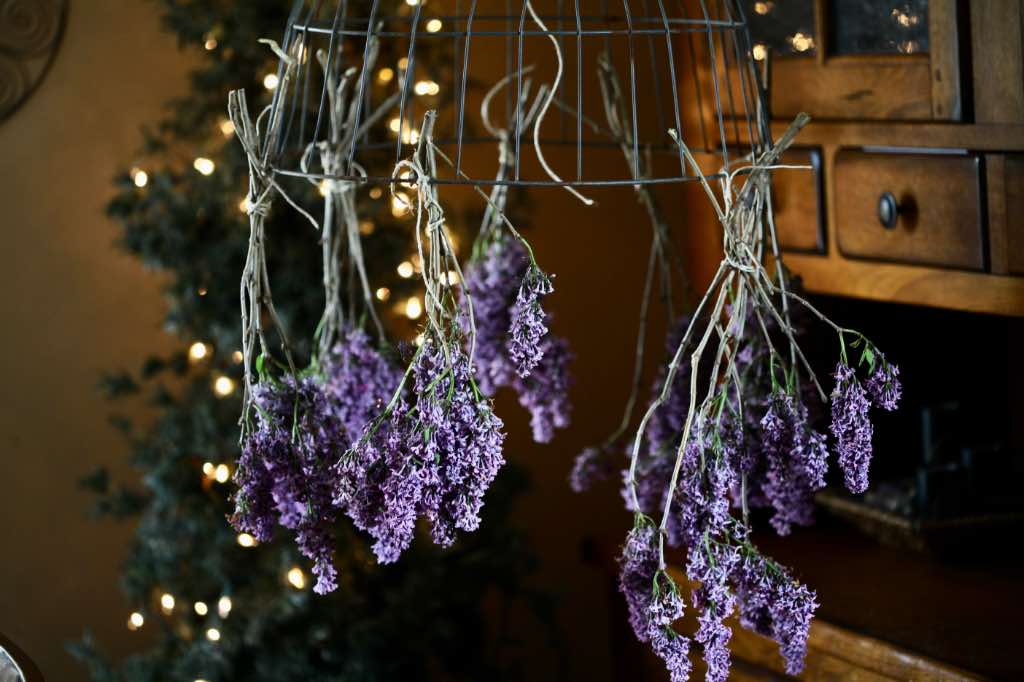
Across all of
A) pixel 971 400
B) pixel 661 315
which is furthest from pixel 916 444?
pixel 661 315

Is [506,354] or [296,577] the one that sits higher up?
[506,354]

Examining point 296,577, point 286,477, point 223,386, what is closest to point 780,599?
point 286,477

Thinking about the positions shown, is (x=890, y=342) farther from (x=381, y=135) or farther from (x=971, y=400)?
(x=381, y=135)

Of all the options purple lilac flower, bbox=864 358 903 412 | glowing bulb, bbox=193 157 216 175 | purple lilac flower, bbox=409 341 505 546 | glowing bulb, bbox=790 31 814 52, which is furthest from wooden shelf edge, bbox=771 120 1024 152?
glowing bulb, bbox=193 157 216 175

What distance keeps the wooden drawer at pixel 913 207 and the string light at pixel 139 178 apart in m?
1.11

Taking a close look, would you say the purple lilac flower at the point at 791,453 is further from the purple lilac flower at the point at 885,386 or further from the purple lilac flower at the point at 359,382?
the purple lilac flower at the point at 359,382

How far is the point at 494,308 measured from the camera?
1.51 m

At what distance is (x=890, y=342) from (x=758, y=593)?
40.9 inches

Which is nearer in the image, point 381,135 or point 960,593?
point 960,593

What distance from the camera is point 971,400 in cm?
212

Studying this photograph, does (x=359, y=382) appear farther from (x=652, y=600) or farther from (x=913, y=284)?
(x=913, y=284)

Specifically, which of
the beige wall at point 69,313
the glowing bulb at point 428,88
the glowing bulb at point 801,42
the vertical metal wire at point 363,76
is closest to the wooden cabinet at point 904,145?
the glowing bulb at point 801,42

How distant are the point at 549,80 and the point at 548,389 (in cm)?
134

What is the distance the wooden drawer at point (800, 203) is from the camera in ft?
5.75
